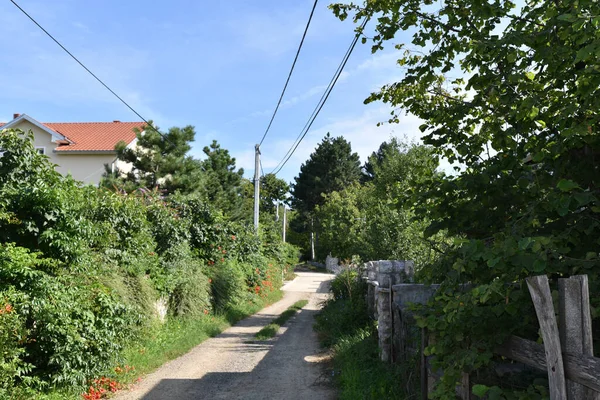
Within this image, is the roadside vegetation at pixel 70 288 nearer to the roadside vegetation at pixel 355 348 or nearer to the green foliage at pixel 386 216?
the roadside vegetation at pixel 355 348

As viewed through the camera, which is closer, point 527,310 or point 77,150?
point 527,310

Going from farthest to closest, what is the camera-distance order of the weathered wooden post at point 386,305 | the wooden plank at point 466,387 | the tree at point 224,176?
the tree at point 224,176 < the weathered wooden post at point 386,305 < the wooden plank at point 466,387

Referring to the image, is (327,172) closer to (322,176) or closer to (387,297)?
(322,176)

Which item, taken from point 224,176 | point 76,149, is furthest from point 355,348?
point 224,176

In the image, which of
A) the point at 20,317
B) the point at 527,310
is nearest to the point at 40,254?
the point at 20,317

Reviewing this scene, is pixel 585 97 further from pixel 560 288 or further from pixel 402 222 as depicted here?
pixel 402 222

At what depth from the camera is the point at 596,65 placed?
3.22 m

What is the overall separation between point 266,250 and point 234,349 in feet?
54.1

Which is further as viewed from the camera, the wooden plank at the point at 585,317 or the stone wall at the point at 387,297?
the stone wall at the point at 387,297

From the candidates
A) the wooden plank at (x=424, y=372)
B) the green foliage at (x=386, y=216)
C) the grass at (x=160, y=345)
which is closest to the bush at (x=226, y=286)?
the grass at (x=160, y=345)

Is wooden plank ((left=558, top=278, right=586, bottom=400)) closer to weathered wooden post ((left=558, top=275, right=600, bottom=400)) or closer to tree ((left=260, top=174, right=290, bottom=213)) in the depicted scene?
weathered wooden post ((left=558, top=275, right=600, bottom=400))

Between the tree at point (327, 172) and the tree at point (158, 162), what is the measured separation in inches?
1289

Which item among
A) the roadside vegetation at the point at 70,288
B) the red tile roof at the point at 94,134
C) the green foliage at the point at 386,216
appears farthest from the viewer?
the red tile roof at the point at 94,134

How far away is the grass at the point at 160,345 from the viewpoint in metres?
7.02
